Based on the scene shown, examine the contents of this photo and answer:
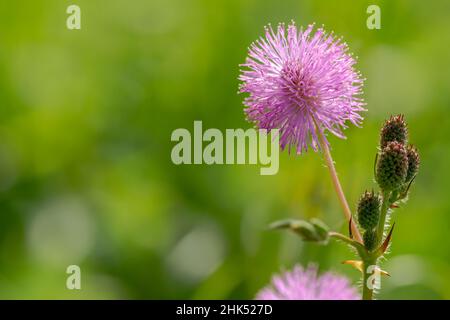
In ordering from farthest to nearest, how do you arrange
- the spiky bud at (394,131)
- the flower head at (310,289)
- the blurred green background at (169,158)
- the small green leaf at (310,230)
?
the blurred green background at (169,158)
the flower head at (310,289)
the spiky bud at (394,131)
the small green leaf at (310,230)

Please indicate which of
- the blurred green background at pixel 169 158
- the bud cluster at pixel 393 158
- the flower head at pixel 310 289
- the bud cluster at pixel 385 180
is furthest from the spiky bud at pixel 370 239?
the blurred green background at pixel 169 158

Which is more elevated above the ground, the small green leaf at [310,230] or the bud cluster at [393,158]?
the bud cluster at [393,158]

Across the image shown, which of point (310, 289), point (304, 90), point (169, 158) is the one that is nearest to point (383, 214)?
point (304, 90)

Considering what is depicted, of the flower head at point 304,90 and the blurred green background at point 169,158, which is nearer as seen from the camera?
the flower head at point 304,90

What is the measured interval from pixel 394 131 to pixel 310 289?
0.55m

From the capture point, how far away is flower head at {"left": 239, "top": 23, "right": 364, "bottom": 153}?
5.25 feet

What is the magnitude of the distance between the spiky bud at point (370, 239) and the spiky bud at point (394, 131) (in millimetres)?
205

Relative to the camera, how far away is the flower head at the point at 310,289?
184 cm

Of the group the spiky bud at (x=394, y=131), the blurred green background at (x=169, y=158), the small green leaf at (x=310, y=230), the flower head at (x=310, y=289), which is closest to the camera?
the small green leaf at (x=310, y=230)

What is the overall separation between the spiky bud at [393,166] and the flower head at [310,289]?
446 millimetres

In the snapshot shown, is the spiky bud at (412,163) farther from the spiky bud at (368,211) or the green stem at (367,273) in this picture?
the green stem at (367,273)

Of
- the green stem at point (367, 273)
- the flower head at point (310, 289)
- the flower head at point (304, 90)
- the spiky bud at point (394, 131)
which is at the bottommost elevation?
the flower head at point (310, 289)

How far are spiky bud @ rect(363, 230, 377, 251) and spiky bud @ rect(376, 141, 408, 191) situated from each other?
108 mm

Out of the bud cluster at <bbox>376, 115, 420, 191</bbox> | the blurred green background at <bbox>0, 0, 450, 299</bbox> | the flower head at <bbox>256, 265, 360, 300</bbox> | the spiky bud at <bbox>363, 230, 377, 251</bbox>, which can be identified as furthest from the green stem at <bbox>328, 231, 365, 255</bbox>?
the blurred green background at <bbox>0, 0, 450, 299</bbox>
